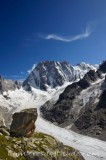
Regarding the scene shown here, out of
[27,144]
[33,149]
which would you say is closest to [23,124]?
[27,144]

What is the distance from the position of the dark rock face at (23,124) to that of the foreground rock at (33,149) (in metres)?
2.70

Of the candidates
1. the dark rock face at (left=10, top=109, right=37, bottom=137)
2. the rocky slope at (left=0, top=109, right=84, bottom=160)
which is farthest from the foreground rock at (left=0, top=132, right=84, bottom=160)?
the dark rock face at (left=10, top=109, right=37, bottom=137)

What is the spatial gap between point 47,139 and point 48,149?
973 centimetres

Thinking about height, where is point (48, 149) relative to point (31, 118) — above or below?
below

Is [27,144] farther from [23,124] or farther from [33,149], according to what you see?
[23,124]

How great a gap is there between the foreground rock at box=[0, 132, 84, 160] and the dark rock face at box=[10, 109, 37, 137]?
2696 mm

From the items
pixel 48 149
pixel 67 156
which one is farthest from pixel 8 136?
pixel 67 156

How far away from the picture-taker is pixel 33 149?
77.6 m

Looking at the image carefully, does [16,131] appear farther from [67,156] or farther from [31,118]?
[67,156]

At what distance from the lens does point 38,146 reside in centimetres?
8206

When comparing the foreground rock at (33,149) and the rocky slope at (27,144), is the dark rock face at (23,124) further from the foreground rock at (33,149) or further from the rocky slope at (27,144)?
the foreground rock at (33,149)

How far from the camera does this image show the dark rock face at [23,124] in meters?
88.3

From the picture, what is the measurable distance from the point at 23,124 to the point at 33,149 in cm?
1285

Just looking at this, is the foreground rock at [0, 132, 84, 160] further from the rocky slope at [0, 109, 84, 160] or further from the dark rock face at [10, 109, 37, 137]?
the dark rock face at [10, 109, 37, 137]
